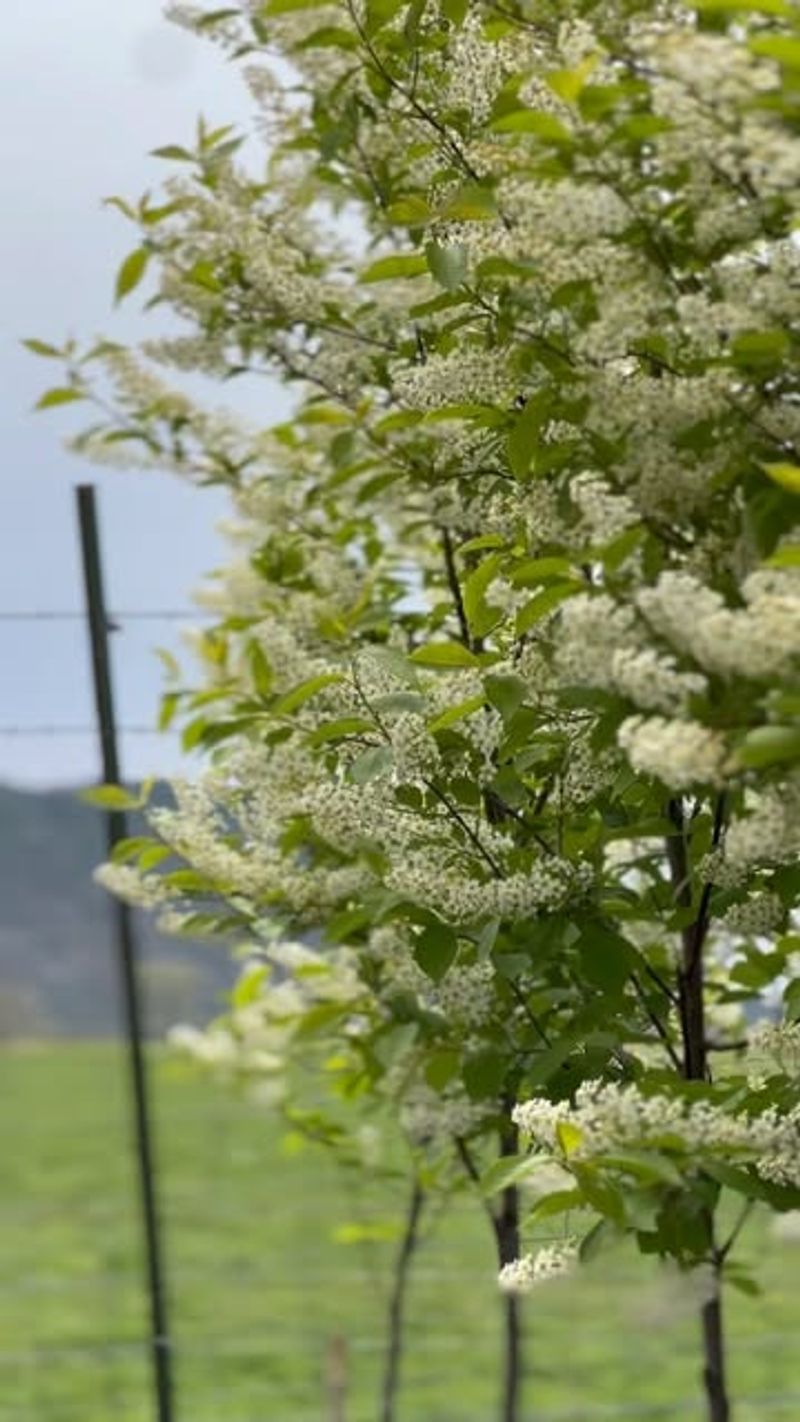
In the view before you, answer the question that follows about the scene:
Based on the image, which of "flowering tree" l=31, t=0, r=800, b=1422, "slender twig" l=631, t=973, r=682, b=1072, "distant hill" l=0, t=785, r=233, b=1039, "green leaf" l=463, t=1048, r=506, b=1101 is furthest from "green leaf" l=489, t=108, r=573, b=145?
"distant hill" l=0, t=785, r=233, b=1039

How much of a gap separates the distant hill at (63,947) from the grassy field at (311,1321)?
603mm

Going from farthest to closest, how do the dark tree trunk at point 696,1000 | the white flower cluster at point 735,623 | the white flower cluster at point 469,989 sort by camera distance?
the white flower cluster at point 469,989, the dark tree trunk at point 696,1000, the white flower cluster at point 735,623

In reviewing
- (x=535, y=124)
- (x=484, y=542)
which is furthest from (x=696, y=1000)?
(x=535, y=124)

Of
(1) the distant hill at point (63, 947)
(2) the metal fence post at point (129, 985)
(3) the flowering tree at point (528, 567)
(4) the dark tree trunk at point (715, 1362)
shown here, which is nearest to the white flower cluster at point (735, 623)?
(3) the flowering tree at point (528, 567)

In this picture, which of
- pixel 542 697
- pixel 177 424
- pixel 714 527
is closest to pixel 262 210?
pixel 177 424

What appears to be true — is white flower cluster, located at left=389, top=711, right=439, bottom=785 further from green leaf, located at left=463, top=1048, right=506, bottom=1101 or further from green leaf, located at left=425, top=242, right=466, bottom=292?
green leaf, located at left=463, top=1048, right=506, bottom=1101

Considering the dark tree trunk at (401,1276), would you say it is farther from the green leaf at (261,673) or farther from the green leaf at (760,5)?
the green leaf at (760,5)

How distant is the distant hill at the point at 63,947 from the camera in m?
6.39

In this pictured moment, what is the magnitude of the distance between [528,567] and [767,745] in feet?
1.05

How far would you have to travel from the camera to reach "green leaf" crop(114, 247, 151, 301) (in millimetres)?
3076

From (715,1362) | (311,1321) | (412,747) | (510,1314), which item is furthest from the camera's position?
(311,1321)

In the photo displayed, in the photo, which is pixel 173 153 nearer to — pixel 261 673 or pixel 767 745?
pixel 261 673

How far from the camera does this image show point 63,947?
915 centimetres

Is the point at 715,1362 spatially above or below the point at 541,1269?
below
